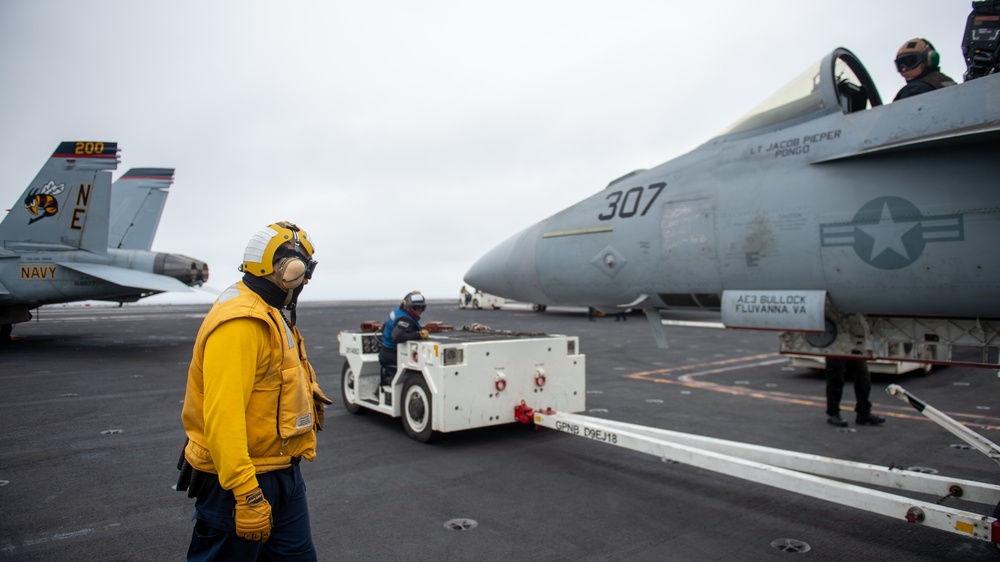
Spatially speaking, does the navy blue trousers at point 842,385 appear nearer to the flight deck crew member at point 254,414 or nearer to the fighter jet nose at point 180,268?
the flight deck crew member at point 254,414

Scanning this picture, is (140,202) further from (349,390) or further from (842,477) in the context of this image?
(842,477)

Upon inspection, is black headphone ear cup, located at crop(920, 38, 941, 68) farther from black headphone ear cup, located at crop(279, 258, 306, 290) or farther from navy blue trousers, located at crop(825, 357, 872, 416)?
black headphone ear cup, located at crop(279, 258, 306, 290)

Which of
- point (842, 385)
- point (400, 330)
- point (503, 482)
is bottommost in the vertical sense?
point (503, 482)

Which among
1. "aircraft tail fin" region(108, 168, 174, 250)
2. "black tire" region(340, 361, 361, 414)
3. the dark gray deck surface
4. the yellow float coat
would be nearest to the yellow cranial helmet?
the yellow float coat

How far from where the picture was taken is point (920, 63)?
428cm

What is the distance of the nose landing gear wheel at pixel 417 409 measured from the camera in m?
6.61

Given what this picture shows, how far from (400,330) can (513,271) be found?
6.12 feet

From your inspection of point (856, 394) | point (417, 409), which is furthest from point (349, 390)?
point (856, 394)

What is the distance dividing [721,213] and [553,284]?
1791 millimetres

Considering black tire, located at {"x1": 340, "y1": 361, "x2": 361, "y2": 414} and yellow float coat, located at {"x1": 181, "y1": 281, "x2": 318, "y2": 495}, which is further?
black tire, located at {"x1": 340, "y1": 361, "x2": 361, "y2": 414}

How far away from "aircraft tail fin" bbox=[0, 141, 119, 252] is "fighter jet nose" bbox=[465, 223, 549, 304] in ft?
46.3

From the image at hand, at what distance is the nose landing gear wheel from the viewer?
6605mm

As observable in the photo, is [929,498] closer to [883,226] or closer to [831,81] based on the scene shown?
[883,226]

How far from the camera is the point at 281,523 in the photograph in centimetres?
268
